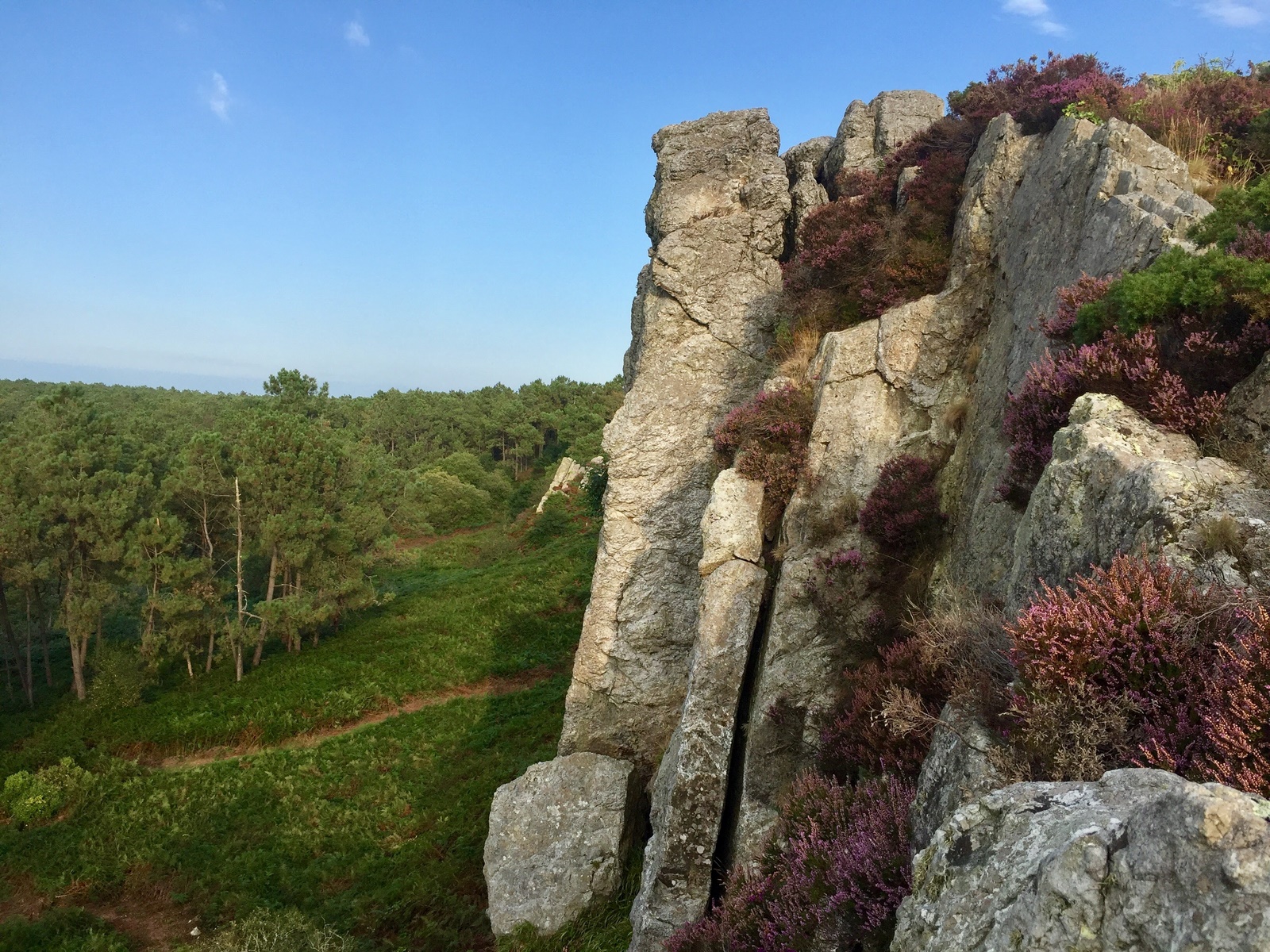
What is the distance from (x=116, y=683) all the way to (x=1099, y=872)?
3386cm

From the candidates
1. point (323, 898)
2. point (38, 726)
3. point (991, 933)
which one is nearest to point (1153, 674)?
point (991, 933)

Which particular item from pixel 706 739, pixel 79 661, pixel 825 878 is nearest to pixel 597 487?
pixel 706 739

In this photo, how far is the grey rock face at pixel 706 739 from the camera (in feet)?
31.5

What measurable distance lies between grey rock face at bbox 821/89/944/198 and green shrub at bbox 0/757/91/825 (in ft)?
94.8

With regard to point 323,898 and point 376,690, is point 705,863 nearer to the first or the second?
point 323,898

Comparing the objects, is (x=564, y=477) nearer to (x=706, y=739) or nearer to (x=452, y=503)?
(x=452, y=503)

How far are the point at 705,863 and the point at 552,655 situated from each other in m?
21.3

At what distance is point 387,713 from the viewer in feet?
88.4

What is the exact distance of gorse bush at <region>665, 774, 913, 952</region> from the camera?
5.23 metres

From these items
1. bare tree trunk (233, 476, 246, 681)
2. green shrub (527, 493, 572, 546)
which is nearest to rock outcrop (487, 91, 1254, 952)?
bare tree trunk (233, 476, 246, 681)

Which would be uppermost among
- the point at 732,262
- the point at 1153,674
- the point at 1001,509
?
the point at 732,262

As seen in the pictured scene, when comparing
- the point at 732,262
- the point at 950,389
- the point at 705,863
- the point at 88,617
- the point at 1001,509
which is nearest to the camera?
the point at 1001,509

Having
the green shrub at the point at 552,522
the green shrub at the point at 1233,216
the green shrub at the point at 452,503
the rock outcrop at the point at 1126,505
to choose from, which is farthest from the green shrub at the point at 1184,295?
the green shrub at the point at 452,503

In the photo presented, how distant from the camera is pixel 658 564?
15695mm
